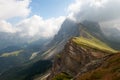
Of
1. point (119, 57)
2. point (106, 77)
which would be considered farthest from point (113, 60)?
point (106, 77)

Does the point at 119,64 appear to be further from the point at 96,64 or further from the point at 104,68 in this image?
the point at 96,64

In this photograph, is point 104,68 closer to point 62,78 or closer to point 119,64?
point 119,64

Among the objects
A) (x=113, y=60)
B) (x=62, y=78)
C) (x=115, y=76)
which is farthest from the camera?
(x=62, y=78)

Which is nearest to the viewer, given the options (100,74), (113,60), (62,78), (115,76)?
(115,76)

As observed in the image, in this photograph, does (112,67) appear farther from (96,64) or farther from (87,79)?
(96,64)

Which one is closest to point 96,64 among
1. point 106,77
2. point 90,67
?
point 90,67

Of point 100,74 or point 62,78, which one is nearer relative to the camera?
point 100,74

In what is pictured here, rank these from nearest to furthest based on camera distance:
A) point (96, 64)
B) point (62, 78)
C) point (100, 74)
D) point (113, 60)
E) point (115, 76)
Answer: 1. point (115, 76)
2. point (100, 74)
3. point (113, 60)
4. point (96, 64)
5. point (62, 78)

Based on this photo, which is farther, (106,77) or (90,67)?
Result: (90,67)

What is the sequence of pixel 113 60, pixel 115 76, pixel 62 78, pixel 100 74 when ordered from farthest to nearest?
1. pixel 62 78
2. pixel 113 60
3. pixel 100 74
4. pixel 115 76
